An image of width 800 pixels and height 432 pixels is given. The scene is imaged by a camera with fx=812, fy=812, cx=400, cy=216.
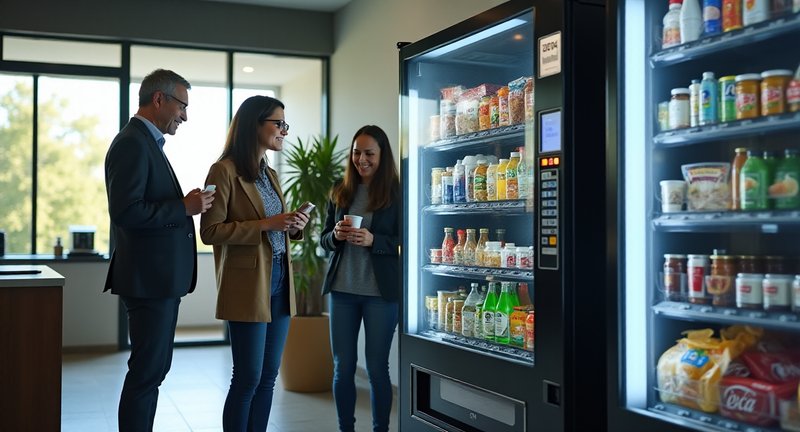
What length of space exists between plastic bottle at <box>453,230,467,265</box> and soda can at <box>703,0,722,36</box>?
149 centimetres

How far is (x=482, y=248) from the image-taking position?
343 cm

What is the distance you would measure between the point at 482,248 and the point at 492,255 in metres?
0.10

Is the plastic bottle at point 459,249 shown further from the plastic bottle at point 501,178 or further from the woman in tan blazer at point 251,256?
the woman in tan blazer at point 251,256

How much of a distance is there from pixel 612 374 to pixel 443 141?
1421 mm


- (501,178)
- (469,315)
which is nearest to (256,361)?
(469,315)

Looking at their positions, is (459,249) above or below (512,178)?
below

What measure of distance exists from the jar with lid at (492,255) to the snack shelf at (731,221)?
0.90 metres

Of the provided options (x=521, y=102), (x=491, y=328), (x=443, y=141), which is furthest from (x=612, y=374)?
(x=443, y=141)

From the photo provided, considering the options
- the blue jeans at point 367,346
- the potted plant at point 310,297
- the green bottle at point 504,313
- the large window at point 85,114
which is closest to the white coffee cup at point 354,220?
the blue jeans at point 367,346

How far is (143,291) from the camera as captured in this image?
3.18 metres

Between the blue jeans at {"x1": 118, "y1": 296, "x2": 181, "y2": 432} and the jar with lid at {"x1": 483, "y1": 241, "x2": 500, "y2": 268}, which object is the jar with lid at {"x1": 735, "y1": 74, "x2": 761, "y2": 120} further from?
the blue jeans at {"x1": 118, "y1": 296, "x2": 181, "y2": 432}

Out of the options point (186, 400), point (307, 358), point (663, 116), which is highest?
point (663, 116)

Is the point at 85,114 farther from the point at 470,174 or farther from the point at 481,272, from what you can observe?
the point at 481,272

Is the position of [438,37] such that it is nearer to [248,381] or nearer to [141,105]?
[141,105]
